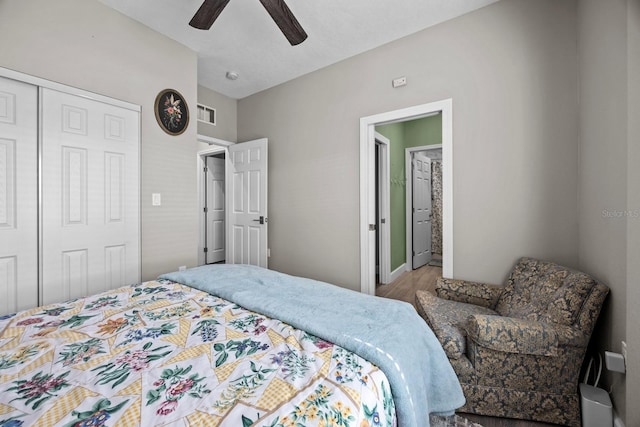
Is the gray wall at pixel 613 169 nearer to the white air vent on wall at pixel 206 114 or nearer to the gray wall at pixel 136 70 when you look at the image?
the gray wall at pixel 136 70

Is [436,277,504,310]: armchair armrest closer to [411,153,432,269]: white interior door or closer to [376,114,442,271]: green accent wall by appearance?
[376,114,442,271]: green accent wall

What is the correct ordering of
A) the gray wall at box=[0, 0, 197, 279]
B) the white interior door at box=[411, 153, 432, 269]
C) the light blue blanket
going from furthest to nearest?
the white interior door at box=[411, 153, 432, 269] < the gray wall at box=[0, 0, 197, 279] < the light blue blanket

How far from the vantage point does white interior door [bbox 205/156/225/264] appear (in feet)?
17.1

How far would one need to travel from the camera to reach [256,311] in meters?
1.29

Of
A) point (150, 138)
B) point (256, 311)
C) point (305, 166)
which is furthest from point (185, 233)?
point (256, 311)

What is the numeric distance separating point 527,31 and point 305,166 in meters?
2.28

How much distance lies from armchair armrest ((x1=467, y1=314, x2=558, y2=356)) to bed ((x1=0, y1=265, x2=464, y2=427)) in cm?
46

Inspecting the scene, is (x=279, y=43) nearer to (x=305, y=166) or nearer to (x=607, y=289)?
(x=305, y=166)

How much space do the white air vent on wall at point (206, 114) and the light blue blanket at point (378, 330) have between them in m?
2.71

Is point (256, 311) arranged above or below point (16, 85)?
below

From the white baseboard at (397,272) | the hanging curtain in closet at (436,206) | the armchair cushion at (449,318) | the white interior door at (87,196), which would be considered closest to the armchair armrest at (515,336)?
the armchair cushion at (449,318)

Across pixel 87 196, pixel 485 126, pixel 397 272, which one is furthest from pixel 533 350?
pixel 87 196

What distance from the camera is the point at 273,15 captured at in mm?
1794

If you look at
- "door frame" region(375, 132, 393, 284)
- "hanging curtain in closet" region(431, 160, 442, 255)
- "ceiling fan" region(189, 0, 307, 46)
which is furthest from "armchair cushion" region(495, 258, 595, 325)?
"hanging curtain in closet" region(431, 160, 442, 255)
